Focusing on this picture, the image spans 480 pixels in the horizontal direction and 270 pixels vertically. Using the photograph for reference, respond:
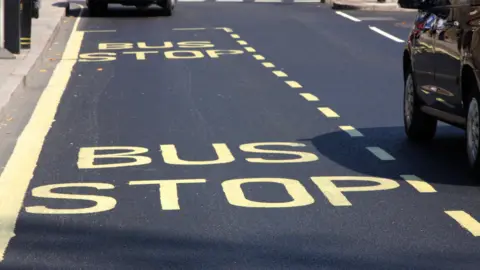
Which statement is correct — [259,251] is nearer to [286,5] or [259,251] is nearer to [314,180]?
[314,180]

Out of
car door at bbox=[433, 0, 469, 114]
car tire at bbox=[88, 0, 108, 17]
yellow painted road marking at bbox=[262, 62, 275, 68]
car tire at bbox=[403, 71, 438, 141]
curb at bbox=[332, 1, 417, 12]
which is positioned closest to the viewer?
car door at bbox=[433, 0, 469, 114]

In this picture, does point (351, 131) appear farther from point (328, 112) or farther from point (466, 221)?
point (466, 221)

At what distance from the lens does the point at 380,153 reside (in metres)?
11.9

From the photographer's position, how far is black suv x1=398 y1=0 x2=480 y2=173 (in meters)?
10.6

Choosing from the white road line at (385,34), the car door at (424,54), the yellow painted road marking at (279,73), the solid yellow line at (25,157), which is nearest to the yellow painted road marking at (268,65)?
the yellow painted road marking at (279,73)

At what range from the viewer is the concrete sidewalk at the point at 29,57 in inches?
648

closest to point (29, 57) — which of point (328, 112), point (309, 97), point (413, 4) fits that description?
point (309, 97)

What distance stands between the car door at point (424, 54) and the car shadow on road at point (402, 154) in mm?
470

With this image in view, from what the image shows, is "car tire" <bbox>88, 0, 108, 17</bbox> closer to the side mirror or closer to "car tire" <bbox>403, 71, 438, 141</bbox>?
"car tire" <bbox>403, 71, 438, 141</bbox>

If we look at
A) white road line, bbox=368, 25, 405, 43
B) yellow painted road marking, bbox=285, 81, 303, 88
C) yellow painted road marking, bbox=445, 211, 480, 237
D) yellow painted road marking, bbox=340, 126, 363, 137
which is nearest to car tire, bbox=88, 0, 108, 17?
white road line, bbox=368, 25, 405, 43

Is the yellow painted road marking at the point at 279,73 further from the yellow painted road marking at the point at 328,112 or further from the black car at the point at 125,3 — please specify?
the black car at the point at 125,3

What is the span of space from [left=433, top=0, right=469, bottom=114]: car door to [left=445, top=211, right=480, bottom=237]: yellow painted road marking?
7.25 feet

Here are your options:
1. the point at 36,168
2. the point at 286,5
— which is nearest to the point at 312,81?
the point at 36,168

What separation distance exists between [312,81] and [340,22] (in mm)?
12312
